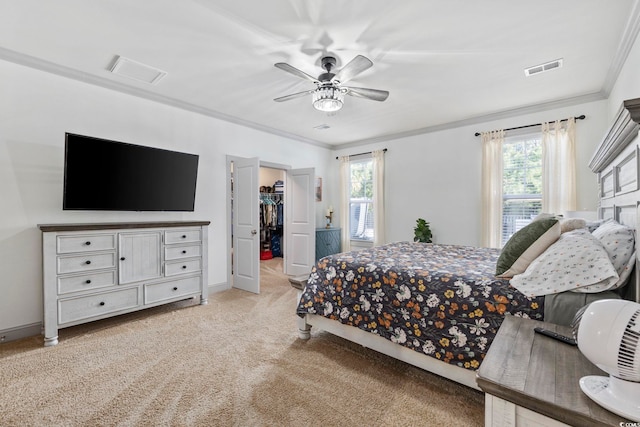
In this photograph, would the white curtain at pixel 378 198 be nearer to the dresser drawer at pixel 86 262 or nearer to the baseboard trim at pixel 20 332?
the dresser drawer at pixel 86 262

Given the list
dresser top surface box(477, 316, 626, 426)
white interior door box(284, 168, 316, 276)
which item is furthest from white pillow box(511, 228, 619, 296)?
white interior door box(284, 168, 316, 276)

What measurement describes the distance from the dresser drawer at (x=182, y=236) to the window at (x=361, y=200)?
324cm

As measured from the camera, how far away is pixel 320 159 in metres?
6.12

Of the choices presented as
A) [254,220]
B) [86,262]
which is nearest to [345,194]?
[254,220]

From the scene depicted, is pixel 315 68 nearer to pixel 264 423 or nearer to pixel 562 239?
pixel 562 239

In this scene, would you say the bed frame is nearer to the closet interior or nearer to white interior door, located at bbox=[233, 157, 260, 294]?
white interior door, located at bbox=[233, 157, 260, 294]

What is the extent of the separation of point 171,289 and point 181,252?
0.45 meters

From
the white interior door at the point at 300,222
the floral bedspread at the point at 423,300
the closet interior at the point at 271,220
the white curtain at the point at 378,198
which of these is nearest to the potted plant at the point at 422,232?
the white curtain at the point at 378,198

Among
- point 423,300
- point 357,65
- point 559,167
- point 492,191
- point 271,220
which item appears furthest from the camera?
point 271,220

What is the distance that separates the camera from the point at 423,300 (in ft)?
6.51

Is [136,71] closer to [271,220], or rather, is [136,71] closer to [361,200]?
[361,200]

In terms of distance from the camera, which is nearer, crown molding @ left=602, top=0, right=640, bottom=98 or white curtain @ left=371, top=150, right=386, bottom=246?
crown molding @ left=602, top=0, right=640, bottom=98

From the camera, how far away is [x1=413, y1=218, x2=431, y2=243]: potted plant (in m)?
4.74

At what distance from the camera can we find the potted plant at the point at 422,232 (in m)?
4.74
